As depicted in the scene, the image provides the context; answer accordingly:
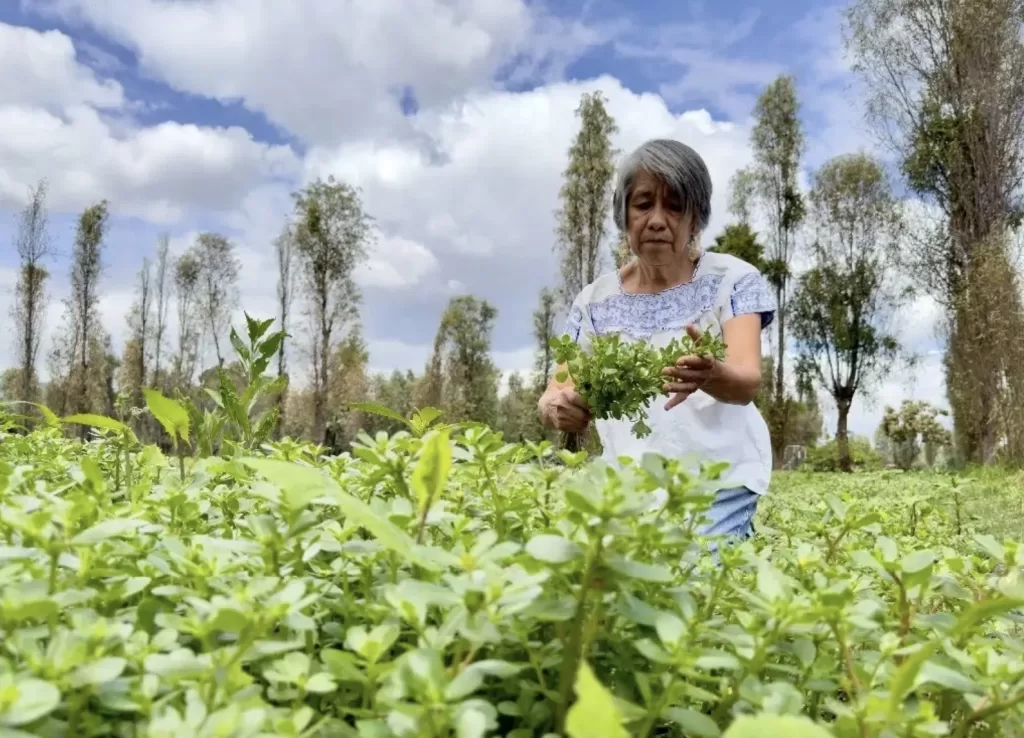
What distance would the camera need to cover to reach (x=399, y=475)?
79 cm

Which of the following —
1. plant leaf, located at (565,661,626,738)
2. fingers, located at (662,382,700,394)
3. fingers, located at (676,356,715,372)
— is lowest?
plant leaf, located at (565,661,626,738)

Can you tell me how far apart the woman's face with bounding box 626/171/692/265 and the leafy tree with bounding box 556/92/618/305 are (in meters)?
21.8

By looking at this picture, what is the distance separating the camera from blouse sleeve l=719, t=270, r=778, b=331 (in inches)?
96.3

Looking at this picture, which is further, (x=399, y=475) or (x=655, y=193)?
(x=655, y=193)

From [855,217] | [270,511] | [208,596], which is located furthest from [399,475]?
[855,217]

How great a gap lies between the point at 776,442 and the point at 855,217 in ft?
23.5

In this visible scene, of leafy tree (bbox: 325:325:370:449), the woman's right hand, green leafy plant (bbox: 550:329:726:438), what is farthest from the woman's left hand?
leafy tree (bbox: 325:325:370:449)

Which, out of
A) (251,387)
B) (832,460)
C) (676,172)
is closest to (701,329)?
(676,172)

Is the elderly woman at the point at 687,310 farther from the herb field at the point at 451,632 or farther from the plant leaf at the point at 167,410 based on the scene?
the herb field at the point at 451,632

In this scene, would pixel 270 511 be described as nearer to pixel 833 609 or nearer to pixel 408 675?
pixel 408 675

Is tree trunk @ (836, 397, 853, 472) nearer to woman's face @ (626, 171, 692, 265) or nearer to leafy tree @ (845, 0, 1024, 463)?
leafy tree @ (845, 0, 1024, 463)

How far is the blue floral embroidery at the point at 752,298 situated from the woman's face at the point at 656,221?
232 millimetres

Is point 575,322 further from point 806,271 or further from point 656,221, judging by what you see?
point 806,271

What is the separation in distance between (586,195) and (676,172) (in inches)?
918
